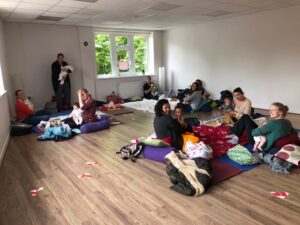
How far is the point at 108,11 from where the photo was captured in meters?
5.53

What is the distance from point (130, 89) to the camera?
354 inches

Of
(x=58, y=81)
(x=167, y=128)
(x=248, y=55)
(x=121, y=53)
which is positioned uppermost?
(x=121, y=53)

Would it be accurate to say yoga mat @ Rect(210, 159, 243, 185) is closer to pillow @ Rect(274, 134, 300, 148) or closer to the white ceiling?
pillow @ Rect(274, 134, 300, 148)

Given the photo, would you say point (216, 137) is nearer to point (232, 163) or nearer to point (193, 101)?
point (232, 163)

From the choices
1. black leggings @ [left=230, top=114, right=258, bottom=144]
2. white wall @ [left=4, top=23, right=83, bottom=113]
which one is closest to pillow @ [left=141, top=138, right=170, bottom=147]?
black leggings @ [left=230, top=114, right=258, bottom=144]

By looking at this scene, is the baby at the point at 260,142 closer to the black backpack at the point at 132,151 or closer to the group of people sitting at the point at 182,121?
the group of people sitting at the point at 182,121

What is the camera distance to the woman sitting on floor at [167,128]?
3531mm

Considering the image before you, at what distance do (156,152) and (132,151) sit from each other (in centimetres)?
41

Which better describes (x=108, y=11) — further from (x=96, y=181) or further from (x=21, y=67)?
(x=96, y=181)

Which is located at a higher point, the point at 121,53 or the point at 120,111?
the point at 121,53

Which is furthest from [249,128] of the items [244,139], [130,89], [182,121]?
[130,89]

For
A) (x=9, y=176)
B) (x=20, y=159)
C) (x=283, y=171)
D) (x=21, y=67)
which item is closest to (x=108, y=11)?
(x=21, y=67)

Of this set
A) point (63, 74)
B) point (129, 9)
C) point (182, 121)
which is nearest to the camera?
point (182, 121)

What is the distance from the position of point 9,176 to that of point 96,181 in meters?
1.16
